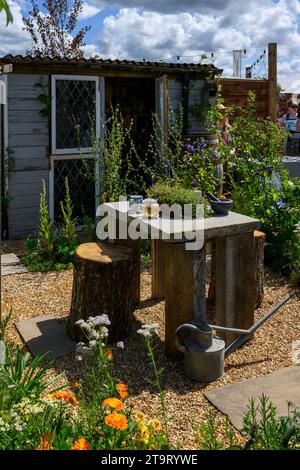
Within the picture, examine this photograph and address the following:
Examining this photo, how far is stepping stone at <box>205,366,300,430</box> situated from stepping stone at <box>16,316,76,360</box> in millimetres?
1294

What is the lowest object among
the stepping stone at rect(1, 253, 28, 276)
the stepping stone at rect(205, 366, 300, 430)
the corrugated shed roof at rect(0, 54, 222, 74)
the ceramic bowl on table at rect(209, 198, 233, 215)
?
the stepping stone at rect(205, 366, 300, 430)

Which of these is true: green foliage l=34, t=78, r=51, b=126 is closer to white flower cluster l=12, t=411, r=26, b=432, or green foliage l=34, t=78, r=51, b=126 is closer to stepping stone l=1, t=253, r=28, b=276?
stepping stone l=1, t=253, r=28, b=276

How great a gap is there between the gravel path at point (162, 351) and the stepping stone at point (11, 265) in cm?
14

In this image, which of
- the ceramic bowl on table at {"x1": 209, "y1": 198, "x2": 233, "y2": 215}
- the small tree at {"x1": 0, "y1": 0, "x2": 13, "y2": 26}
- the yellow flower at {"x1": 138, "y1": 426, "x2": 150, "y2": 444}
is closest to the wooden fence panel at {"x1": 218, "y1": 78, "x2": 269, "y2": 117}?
the ceramic bowl on table at {"x1": 209, "y1": 198, "x2": 233, "y2": 215}

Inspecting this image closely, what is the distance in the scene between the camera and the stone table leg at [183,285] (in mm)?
3990

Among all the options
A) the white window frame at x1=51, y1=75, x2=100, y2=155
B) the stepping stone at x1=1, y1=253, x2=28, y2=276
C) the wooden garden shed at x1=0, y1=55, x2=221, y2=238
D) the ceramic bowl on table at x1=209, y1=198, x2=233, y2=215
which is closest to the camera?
the ceramic bowl on table at x1=209, y1=198, x2=233, y2=215

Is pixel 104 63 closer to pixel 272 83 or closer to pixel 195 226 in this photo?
pixel 272 83

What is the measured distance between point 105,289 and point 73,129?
4488 millimetres

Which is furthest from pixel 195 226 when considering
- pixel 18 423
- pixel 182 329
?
pixel 18 423

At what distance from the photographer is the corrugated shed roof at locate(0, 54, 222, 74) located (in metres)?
7.32

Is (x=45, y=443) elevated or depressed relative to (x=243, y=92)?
depressed

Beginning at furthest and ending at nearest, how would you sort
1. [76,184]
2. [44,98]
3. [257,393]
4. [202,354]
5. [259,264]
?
[76,184] < [44,98] < [259,264] < [202,354] < [257,393]

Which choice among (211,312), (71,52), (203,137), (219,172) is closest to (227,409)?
(211,312)

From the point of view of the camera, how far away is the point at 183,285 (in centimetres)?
402
